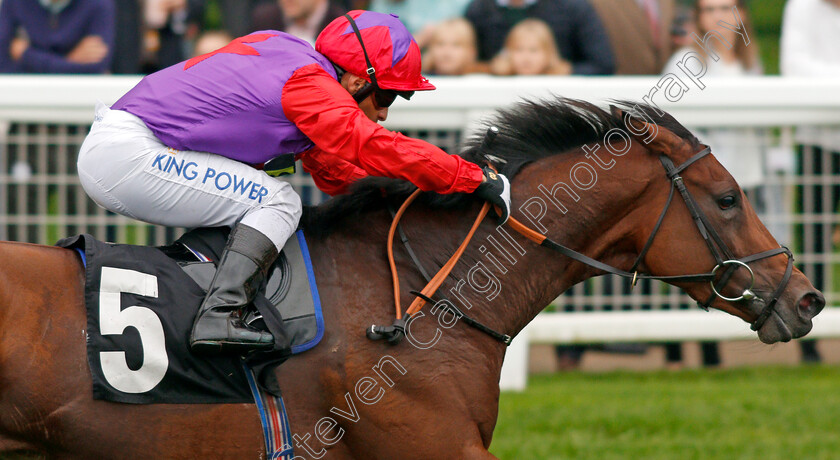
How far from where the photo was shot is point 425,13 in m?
7.01

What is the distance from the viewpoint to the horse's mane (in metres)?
3.28

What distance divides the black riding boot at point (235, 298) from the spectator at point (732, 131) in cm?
316

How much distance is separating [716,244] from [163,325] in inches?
68.9

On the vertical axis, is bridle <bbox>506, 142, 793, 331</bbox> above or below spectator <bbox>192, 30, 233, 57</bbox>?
above

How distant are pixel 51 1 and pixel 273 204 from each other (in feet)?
13.0

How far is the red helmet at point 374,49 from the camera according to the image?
3.14m

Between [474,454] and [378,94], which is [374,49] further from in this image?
[474,454]

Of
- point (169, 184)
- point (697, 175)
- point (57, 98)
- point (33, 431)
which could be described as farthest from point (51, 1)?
point (697, 175)

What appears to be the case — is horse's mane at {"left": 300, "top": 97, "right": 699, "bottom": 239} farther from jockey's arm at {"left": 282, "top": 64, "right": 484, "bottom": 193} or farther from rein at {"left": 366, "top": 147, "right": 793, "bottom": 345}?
jockey's arm at {"left": 282, "top": 64, "right": 484, "bottom": 193}

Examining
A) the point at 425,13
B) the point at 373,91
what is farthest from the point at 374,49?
the point at 425,13

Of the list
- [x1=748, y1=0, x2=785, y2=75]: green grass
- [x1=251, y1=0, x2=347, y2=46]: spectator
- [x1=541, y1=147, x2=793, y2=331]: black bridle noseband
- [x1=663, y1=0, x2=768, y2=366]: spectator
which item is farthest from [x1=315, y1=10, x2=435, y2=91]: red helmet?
[x1=748, y1=0, x2=785, y2=75]: green grass

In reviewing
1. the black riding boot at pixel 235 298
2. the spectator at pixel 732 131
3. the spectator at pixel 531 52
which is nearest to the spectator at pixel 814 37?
the spectator at pixel 732 131

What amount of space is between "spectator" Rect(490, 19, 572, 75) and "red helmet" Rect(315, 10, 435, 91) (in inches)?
120

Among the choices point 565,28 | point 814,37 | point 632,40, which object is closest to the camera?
point 814,37
